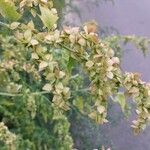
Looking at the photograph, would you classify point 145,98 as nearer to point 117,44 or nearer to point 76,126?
point 117,44

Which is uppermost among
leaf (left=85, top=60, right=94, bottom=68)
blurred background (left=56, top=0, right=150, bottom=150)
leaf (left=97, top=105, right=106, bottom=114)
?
blurred background (left=56, top=0, right=150, bottom=150)

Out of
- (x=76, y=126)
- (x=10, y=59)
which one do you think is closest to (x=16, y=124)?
(x=10, y=59)

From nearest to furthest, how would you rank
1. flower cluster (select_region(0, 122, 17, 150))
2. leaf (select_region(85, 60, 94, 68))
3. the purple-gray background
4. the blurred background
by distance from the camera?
leaf (select_region(85, 60, 94, 68)) < flower cluster (select_region(0, 122, 17, 150)) < the blurred background < the purple-gray background

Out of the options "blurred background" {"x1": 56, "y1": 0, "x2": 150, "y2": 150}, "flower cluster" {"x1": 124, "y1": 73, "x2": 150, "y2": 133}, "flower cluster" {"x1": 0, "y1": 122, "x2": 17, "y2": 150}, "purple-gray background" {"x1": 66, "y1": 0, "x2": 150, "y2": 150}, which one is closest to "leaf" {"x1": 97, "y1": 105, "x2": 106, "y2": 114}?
"flower cluster" {"x1": 124, "y1": 73, "x2": 150, "y2": 133}

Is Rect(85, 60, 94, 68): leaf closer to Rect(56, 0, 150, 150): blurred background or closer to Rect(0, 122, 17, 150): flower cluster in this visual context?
Rect(0, 122, 17, 150): flower cluster

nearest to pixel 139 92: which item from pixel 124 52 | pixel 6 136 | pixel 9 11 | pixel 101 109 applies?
pixel 101 109

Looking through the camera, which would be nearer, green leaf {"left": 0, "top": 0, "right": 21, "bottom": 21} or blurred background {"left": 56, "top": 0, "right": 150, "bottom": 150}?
green leaf {"left": 0, "top": 0, "right": 21, "bottom": 21}

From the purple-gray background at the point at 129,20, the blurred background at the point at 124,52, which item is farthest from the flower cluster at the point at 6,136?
the purple-gray background at the point at 129,20

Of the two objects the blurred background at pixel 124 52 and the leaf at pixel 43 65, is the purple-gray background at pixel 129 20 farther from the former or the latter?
the leaf at pixel 43 65
